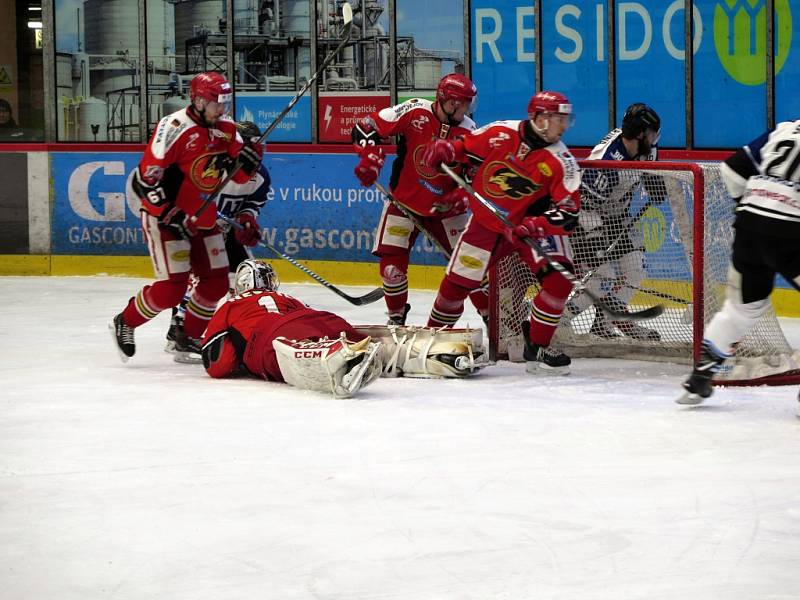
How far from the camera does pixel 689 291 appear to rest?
5.59 m

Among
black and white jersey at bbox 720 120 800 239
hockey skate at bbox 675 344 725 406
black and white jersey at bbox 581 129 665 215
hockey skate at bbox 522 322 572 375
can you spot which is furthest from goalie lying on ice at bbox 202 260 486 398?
black and white jersey at bbox 720 120 800 239

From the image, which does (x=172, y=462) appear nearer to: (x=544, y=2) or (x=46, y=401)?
(x=46, y=401)

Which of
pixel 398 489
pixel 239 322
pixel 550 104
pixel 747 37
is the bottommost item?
pixel 398 489

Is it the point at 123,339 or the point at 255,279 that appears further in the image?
the point at 123,339

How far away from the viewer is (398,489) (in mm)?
3627

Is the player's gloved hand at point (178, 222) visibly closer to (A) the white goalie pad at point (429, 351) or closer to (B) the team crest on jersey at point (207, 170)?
(B) the team crest on jersey at point (207, 170)

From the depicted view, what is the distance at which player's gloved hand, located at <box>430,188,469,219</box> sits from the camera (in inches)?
243

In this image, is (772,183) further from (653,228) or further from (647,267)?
(647,267)

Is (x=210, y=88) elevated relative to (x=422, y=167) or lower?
elevated

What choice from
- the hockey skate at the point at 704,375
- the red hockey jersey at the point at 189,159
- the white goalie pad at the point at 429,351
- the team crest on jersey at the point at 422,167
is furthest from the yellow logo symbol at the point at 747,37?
the hockey skate at the point at 704,375

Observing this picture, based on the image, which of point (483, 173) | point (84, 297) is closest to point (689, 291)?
point (483, 173)

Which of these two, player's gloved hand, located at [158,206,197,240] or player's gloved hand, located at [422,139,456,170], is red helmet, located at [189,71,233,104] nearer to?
player's gloved hand, located at [158,206,197,240]

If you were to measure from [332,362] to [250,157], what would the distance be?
1447 mm

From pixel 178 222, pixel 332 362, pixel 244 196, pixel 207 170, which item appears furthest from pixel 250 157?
pixel 332 362
